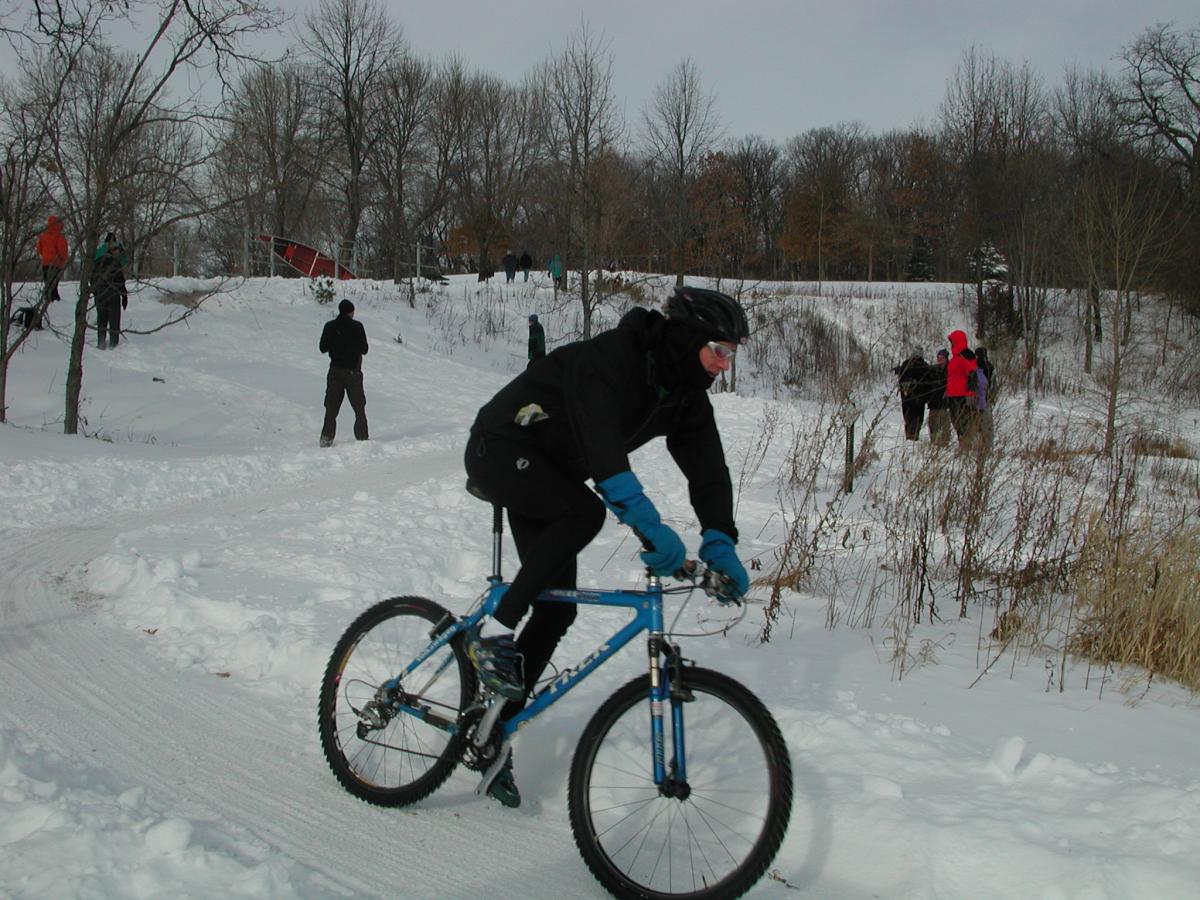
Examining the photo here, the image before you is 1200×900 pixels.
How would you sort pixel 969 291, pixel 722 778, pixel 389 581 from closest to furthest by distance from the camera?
pixel 722 778, pixel 389 581, pixel 969 291

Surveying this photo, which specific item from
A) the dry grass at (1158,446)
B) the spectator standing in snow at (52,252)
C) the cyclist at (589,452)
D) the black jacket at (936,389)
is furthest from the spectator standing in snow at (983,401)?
the spectator standing in snow at (52,252)

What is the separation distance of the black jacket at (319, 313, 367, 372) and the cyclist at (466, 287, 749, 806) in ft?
34.9

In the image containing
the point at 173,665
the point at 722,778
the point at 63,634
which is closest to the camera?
the point at 722,778

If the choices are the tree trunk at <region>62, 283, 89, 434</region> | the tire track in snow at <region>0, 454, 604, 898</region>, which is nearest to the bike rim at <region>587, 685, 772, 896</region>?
the tire track in snow at <region>0, 454, 604, 898</region>

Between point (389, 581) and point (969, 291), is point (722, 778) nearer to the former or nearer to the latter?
point (389, 581)

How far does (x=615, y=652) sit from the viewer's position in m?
3.14

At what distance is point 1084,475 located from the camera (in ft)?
21.0

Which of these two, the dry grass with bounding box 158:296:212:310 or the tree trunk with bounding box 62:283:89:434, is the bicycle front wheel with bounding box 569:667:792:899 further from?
the dry grass with bounding box 158:296:212:310

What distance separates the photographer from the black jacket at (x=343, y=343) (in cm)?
1351

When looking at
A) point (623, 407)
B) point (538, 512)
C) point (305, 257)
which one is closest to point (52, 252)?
point (538, 512)

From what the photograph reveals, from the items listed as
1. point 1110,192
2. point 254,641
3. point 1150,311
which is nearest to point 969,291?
point 1150,311

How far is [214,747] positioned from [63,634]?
1.85 m

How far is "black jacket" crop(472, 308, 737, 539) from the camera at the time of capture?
3.01 meters

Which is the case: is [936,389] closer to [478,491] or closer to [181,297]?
[478,491]
